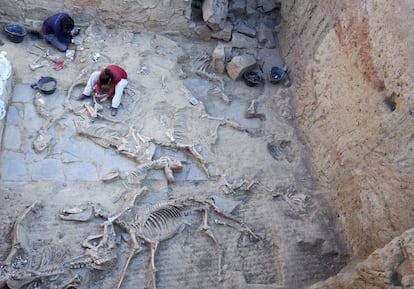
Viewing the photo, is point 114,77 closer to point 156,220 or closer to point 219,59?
point 219,59

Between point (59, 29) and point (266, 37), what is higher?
point (266, 37)

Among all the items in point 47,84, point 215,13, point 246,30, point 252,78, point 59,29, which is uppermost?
point 215,13

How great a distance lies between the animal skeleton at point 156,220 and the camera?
4.35 m

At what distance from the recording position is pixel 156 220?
14.9 ft

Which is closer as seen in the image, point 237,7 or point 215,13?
point 215,13

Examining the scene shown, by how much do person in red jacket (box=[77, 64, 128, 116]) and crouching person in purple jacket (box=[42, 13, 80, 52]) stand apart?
868mm

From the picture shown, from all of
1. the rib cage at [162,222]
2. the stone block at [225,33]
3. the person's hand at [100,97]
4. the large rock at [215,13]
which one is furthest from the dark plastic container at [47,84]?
the stone block at [225,33]

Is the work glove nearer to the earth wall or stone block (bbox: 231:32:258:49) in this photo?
stone block (bbox: 231:32:258:49)

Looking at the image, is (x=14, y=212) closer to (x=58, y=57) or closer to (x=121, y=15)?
(x=58, y=57)

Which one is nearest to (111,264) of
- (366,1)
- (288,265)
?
(288,265)

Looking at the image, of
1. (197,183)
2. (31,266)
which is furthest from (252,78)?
(31,266)

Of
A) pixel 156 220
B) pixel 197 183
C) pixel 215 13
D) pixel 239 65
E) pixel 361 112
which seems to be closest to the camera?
pixel 156 220

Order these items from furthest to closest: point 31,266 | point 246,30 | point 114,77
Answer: point 246,30
point 114,77
point 31,266

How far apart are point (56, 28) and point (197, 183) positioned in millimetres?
2875
